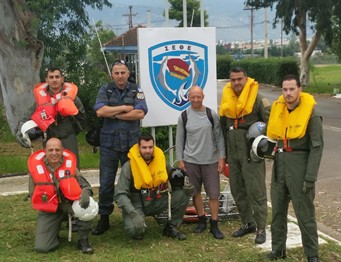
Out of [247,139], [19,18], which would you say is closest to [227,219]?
[247,139]

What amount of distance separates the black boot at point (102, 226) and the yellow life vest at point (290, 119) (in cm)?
223

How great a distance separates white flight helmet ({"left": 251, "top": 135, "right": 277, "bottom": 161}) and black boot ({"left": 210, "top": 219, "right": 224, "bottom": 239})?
1235mm

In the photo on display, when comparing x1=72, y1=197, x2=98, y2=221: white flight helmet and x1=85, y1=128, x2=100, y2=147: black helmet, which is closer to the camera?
x1=72, y1=197, x2=98, y2=221: white flight helmet

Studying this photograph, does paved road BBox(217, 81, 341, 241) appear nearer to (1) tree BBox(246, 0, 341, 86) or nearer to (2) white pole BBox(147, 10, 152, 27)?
(2) white pole BBox(147, 10, 152, 27)

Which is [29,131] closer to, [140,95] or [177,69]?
[140,95]

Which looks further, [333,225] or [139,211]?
[333,225]

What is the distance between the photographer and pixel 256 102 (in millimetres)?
5672

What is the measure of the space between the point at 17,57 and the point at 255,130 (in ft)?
24.2

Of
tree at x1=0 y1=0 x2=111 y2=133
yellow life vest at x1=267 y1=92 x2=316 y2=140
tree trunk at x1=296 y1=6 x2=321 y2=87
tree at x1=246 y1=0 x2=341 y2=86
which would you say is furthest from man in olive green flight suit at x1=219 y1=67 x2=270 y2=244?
tree trunk at x1=296 y1=6 x2=321 y2=87

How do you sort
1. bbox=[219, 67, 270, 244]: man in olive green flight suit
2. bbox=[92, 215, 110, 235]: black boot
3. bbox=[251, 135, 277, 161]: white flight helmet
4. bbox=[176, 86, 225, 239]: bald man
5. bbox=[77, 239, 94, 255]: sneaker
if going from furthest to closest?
bbox=[92, 215, 110, 235]: black boot, bbox=[176, 86, 225, 239]: bald man, bbox=[219, 67, 270, 244]: man in olive green flight suit, bbox=[77, 239, 94, 255]: sneaker, bbox=[251, 135, 277, 161]: white flight helmet

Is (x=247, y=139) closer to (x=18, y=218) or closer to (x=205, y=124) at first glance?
(x=205, y=124)

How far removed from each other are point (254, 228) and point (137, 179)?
1489 millimetres

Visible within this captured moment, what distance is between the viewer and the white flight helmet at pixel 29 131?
581cm

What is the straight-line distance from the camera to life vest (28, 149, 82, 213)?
5.47 m
